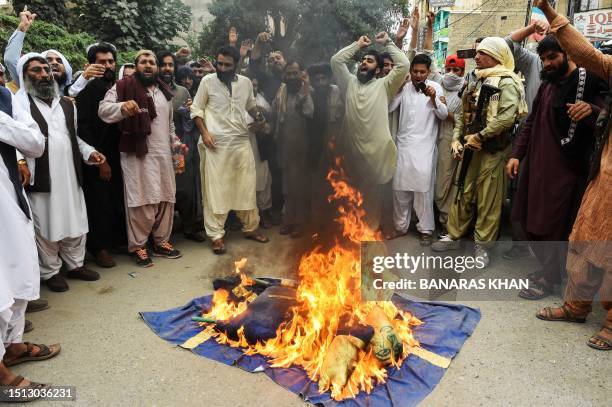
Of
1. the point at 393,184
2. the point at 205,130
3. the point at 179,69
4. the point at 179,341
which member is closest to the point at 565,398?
the point at 179,341

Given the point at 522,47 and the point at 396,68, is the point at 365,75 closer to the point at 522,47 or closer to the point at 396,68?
the point at 396,68

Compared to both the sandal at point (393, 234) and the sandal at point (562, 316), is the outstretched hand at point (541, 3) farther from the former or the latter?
the sandal at point (393, 234)

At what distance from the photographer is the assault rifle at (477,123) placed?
4578 mm

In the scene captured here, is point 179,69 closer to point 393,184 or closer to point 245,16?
point 245,16

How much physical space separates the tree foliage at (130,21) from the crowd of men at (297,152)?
3.06 meters

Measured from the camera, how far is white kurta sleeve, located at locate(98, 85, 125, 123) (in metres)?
4.57

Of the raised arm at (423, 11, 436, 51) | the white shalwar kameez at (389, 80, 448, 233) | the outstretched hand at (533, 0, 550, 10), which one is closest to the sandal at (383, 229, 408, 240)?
the white shalwar kameez at (389, 80, 448, 233)

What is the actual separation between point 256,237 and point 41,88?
9.60ft

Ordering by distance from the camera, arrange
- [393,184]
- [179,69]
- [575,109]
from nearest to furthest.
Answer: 1. [575,109]
2. [393,184]
3. [179,69]

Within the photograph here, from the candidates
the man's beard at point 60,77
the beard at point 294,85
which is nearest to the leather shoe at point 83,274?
the man's beard at point 60,77

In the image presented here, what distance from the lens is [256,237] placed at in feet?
18.9

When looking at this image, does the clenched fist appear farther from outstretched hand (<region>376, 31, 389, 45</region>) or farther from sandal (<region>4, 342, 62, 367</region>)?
outstretched hand (<region>376, 31, 389, 45</region>)

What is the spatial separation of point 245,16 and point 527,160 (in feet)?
15.5

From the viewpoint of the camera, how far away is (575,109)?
3.63 metres
